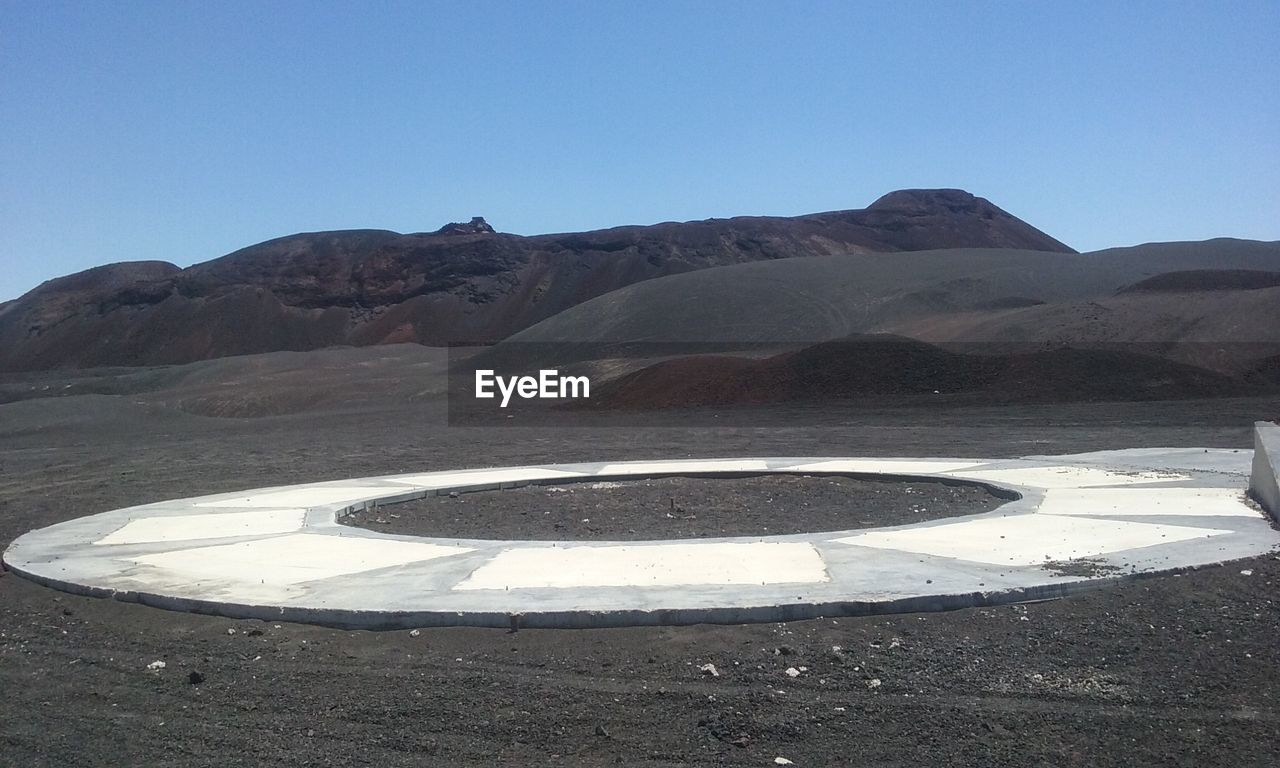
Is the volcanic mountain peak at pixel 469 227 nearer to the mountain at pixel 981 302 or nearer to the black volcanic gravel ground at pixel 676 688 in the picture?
the mountain at pixel 981 302

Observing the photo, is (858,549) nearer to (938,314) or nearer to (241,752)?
(241,752)

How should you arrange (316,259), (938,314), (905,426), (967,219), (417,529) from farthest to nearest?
(967,219)
(316,259)
(938,314)
(905,426)
(417,529)

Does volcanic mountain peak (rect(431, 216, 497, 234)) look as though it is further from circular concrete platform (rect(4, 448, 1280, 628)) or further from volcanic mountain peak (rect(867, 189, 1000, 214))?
circular concrete platform (rect(4, 448, 1280, 628))

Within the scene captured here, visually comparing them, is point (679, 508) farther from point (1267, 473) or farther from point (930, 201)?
point (930, 201)

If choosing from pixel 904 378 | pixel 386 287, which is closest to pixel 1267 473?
pixel 904 378

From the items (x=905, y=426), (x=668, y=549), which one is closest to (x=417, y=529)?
(x=668, y=549)

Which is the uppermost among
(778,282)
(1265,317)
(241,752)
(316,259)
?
(316,259)
